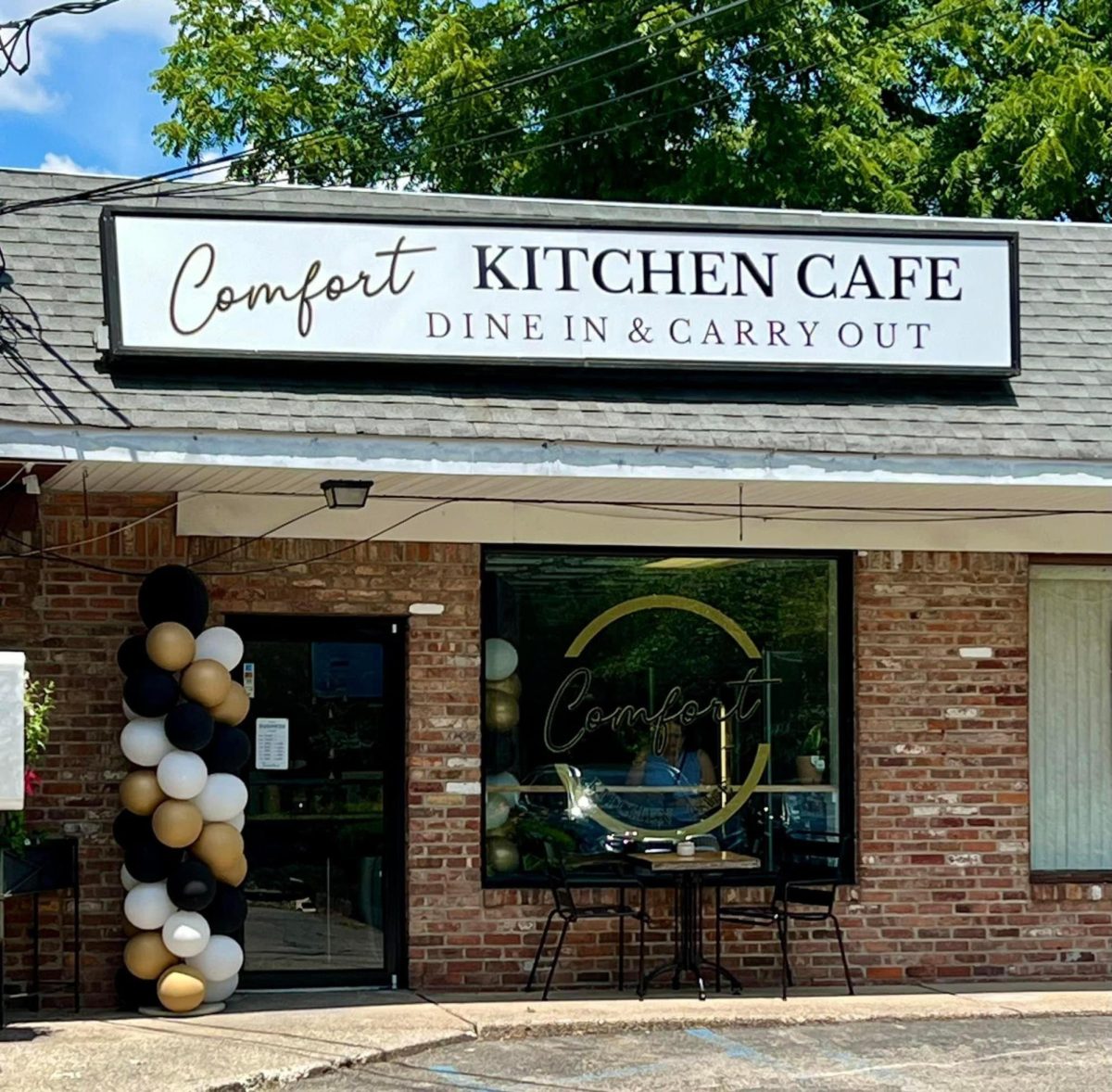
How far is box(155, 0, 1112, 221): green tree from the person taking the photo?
20797 mm

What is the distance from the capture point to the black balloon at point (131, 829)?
10.6 m

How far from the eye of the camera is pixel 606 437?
33.8 ft

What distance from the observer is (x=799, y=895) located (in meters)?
11.7

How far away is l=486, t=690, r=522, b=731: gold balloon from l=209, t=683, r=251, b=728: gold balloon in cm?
168

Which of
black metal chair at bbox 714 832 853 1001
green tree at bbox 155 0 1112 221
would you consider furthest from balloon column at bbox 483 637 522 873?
green tree at bbox 155 0 1112 221

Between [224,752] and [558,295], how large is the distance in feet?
10.5

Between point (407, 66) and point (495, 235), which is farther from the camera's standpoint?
point (407, 66)

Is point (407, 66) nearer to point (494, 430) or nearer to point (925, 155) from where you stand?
point (925, 155)

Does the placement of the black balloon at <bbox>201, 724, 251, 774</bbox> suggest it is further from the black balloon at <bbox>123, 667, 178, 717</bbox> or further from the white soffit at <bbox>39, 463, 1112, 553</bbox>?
the white soffit at <bbox>39, 463, 1112, 553</bbox>

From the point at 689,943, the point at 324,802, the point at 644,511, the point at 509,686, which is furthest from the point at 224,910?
the point at 644,511

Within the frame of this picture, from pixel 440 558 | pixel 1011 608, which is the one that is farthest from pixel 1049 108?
pixel 440 558

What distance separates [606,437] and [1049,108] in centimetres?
1273

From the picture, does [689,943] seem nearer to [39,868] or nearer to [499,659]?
[499,659]

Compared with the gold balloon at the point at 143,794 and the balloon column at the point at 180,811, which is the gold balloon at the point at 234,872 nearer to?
the balloon column at the point at 180,811
